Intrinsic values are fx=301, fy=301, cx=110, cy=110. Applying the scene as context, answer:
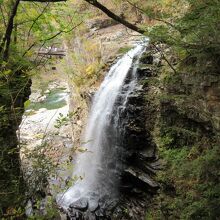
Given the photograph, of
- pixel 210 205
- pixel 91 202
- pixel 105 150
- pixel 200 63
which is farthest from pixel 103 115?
pixel 210 205

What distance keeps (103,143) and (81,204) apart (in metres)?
2.03

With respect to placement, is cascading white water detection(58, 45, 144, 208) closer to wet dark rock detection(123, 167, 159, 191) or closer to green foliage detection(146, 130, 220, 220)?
wet dark rock detection(123, 167, 159, 191)

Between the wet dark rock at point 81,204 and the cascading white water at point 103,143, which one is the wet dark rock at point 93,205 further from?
the cascading white water at point 103,143

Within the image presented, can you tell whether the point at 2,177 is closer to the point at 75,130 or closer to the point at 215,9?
the point at 215,9

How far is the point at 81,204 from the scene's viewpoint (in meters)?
8.76

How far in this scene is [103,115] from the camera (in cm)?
991

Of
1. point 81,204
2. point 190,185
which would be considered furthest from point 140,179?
point 81,204

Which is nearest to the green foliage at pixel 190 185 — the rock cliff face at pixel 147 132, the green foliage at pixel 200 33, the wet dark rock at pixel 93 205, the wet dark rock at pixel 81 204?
the rock cliff face at pixel 147 132

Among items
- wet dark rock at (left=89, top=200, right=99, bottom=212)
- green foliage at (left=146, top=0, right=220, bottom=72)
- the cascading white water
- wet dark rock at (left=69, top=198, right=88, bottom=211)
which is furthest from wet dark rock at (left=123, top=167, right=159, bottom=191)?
green foliage at (left=146, top=0, right=220, bottom=72)

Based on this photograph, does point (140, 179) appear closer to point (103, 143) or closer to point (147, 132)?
point (147, 132)

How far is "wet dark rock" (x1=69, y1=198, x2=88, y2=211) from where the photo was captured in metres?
8.61

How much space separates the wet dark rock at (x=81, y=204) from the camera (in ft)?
28.2

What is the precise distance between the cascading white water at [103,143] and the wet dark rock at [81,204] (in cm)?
20

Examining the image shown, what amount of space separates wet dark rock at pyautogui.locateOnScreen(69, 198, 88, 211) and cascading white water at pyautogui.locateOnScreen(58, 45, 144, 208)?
0.20 meters
